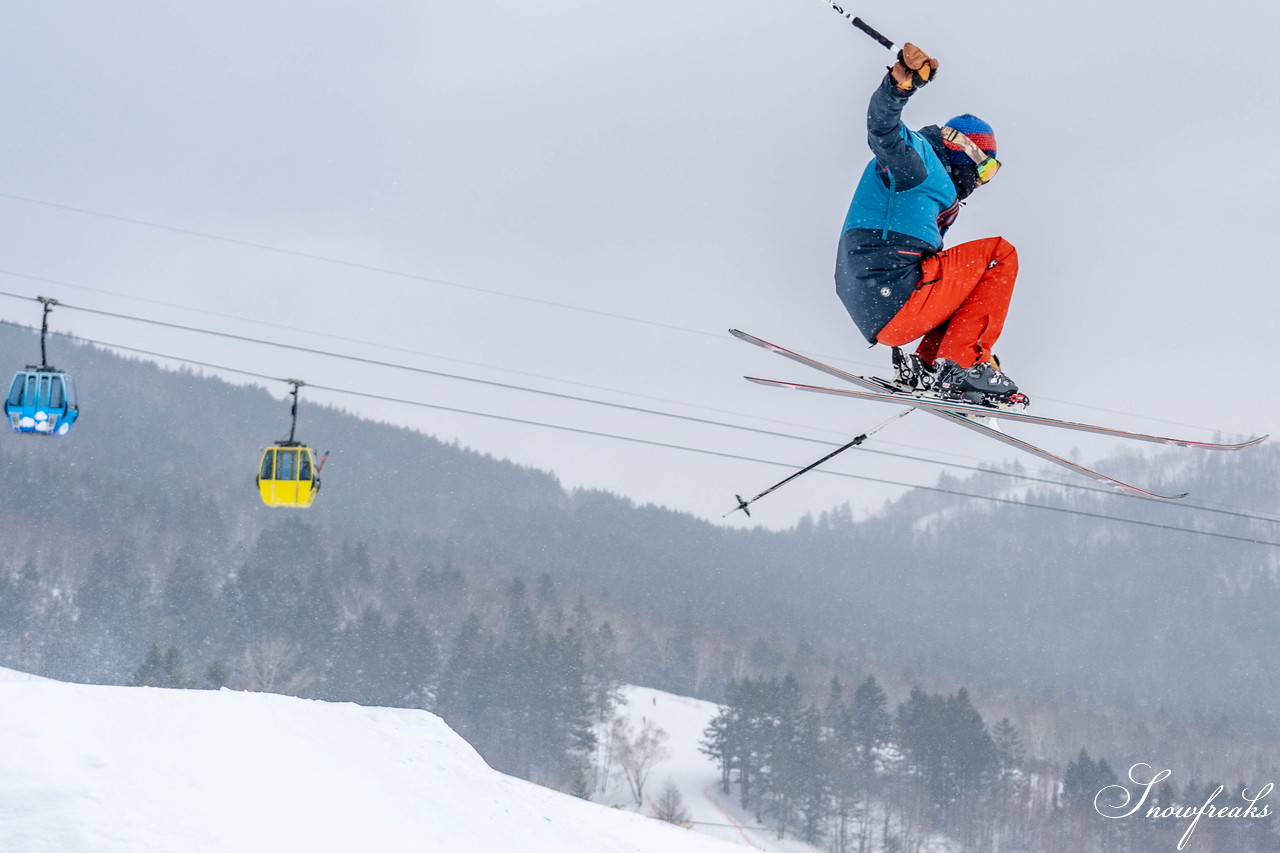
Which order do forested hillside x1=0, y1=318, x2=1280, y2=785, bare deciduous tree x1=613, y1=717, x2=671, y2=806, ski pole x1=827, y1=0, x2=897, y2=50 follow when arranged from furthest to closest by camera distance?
bare deciduous tree x1=613, y1=717, x2=671, y2=806, forested hillside x1=0, y1=318, x2=1280, y2=785, ski pole x1=827, y1=0, x2=897, y2=50

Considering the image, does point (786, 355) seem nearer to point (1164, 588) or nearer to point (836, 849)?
point (836, 849)

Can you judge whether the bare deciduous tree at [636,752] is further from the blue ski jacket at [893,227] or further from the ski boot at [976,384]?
the blue ski jacket at [893,227]

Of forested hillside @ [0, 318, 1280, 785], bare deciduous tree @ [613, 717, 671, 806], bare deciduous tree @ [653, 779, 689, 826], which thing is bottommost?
bare deciduous tree @ [653, 779, 689, 826]

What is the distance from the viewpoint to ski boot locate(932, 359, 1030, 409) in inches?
204

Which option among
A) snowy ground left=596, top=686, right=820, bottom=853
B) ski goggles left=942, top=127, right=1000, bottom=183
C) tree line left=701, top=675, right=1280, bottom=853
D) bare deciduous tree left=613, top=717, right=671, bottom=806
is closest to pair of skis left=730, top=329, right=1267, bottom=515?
ski goggles left=942, top=127, right=1000, bottom=183

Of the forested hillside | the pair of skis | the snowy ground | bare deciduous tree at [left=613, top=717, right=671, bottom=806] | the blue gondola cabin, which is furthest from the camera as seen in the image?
bare deciduous tree at [left=613, top=717, right=671, bottom=806]

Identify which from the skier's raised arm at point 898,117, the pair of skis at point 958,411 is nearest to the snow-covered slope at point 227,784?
the pair of skis at point 958,411

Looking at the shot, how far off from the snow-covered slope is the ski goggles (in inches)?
212

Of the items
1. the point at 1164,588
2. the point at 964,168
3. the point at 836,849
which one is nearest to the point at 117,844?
the point at 964,168

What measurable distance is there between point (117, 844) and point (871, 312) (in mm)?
4803

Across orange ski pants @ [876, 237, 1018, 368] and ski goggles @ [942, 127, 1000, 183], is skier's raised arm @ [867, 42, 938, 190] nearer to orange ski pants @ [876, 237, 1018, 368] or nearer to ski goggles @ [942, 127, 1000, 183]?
ski goggles @ [942, 127, 1000, 183]

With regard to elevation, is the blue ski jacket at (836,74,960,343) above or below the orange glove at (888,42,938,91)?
below

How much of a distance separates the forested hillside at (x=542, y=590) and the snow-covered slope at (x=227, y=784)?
48183 mm

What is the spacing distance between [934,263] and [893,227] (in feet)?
0.98
